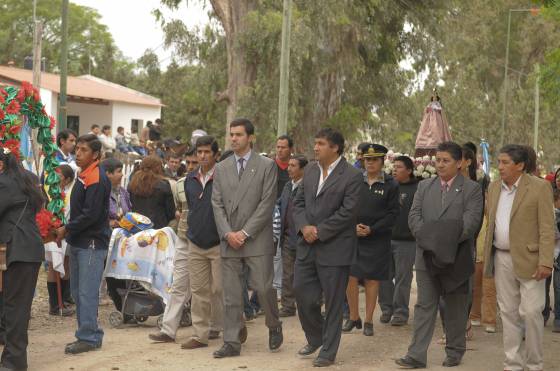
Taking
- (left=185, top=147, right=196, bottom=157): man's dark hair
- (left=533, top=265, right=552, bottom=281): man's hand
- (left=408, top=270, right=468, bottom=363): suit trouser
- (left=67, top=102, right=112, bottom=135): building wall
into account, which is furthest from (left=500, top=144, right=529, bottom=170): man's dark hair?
(left=67, top=102, right=112, bottom=135): building wall

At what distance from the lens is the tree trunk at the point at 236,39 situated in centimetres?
2663

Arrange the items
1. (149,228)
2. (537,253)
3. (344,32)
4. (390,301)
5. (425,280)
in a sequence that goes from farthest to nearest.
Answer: (344,32) → (390,301) → (149,228) → (425,280) → (537,253)

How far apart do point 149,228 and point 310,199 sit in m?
2.49

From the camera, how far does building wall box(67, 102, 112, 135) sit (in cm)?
4562

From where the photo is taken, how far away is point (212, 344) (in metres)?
10.0

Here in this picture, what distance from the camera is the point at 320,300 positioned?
9.36m

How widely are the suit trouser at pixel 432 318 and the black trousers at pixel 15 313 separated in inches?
135

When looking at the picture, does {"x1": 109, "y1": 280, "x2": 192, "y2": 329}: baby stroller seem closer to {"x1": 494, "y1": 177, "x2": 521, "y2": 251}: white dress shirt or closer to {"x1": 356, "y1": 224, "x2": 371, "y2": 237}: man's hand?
{"x1": 356, "y1": 224, "x2": 371, "y2": 237}: man's hand

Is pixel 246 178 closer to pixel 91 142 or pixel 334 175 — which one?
pixel 334 175

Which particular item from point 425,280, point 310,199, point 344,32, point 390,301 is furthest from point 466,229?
point 344,32

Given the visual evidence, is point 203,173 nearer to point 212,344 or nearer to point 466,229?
point 212,344

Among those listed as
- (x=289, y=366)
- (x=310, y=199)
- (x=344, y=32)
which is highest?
(x=344, y=32)

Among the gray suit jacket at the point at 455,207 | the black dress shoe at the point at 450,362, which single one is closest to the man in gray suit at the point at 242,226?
the gray suit jacket at the point at 455,207

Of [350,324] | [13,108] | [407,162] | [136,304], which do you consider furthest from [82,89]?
[13,108]
